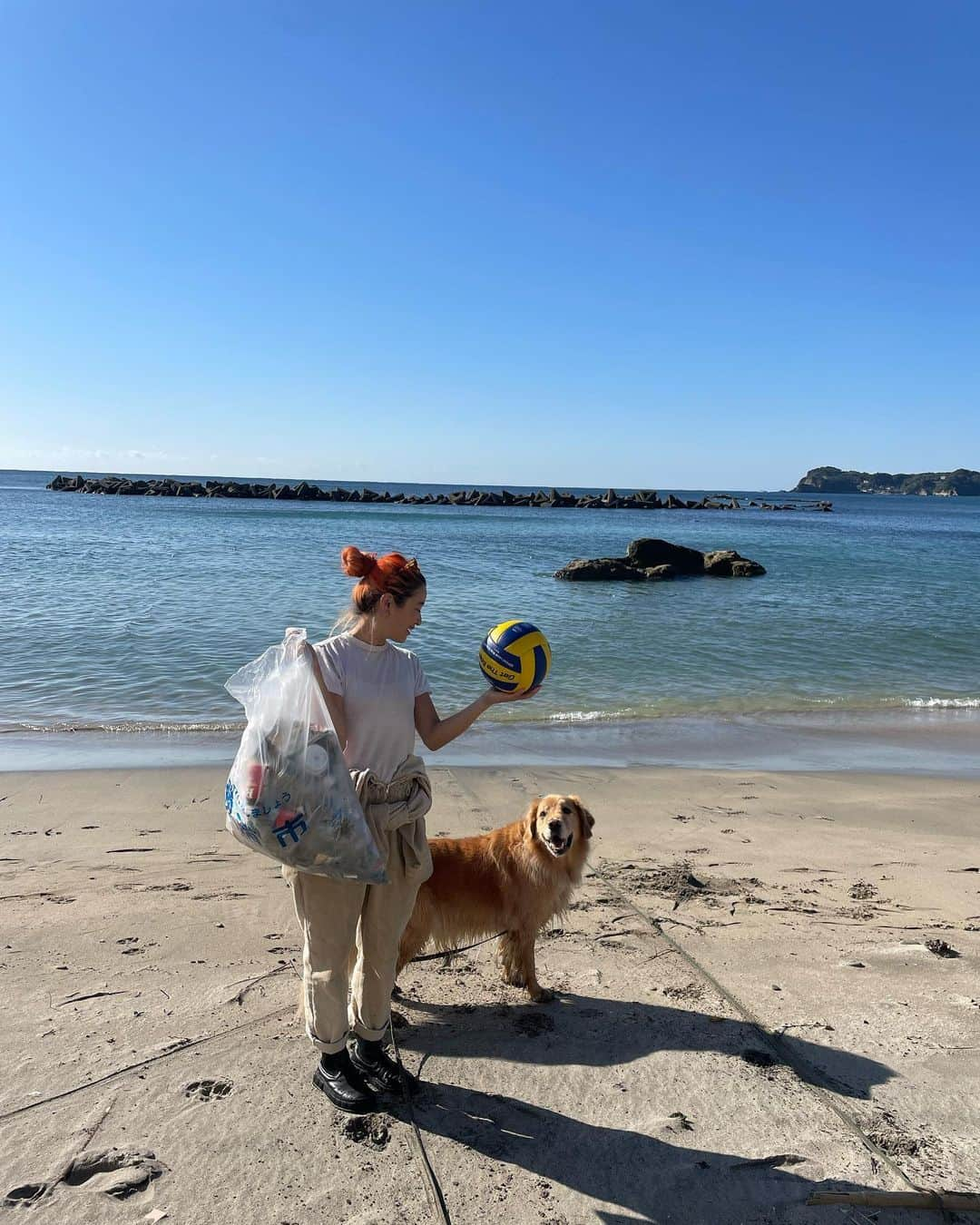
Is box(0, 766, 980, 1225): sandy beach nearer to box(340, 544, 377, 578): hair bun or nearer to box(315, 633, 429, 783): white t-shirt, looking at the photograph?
box(315, 633, 429, 783): white t-shirt

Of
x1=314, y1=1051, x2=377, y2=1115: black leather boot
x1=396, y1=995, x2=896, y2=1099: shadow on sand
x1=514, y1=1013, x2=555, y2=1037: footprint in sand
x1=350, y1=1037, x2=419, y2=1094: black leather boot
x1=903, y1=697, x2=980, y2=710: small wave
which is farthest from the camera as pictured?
x1=903, y1=697, x2=980, y2=710: small wave

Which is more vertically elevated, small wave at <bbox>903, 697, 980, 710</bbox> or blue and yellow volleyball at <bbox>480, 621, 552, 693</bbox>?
blue and yellow volleyball at <bbox>480, 621, 552, 693</bbox>

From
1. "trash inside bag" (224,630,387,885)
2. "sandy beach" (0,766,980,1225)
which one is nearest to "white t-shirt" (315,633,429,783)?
"trash inside bag" (224,630,387,885)

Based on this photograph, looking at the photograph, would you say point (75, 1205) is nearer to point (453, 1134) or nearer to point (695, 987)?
point (453, 1134)

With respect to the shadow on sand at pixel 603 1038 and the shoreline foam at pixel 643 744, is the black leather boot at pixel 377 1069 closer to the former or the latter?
the shadow on sand at pixel 603 1038

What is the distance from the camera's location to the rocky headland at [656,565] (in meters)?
27.8

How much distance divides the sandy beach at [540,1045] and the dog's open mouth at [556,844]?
78 cm

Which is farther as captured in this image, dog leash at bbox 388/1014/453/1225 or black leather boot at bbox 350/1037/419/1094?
black leather boot at bbox 350/1037/419/1094

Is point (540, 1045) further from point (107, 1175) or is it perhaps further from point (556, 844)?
point (107, 1175)

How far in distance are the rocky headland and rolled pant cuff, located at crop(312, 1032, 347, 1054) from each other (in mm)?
24425

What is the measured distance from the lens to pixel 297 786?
9.71 feet

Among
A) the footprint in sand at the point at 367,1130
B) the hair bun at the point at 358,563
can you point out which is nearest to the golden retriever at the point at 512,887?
the footprint in sand at the point at 367,1130

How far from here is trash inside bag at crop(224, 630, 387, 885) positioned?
115 inches

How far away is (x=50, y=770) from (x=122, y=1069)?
5.22 metres
